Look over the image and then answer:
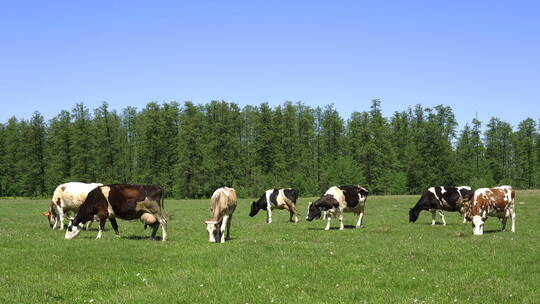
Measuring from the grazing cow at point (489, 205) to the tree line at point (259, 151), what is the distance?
57.1 meters

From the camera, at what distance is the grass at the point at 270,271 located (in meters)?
10.5

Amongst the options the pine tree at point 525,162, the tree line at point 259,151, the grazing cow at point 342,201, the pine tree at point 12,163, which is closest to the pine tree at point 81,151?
the tree line at point 259,151

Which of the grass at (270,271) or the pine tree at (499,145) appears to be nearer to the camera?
the grass at (270,271)

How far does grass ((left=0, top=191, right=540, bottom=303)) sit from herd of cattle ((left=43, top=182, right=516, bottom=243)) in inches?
65.0

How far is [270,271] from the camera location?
13.0 meters

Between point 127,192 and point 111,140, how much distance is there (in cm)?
7416

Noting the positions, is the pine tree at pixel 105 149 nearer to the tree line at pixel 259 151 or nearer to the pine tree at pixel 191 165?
the tree line at pixel 259 151

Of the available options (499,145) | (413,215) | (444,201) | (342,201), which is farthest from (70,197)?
(499,145)

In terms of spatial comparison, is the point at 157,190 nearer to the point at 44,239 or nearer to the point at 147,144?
the point at 44,239

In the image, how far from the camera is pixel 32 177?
9081cm

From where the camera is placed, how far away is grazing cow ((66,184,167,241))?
20.7 metres

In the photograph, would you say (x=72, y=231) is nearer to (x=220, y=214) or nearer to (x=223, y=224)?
(x=220, y=214)

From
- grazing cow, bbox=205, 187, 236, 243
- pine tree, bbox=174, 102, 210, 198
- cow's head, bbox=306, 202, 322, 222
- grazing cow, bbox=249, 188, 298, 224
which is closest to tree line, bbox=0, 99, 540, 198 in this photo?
pine tree, bbox=174, 102, 210, 198

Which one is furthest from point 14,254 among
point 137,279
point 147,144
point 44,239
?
point 147,144
